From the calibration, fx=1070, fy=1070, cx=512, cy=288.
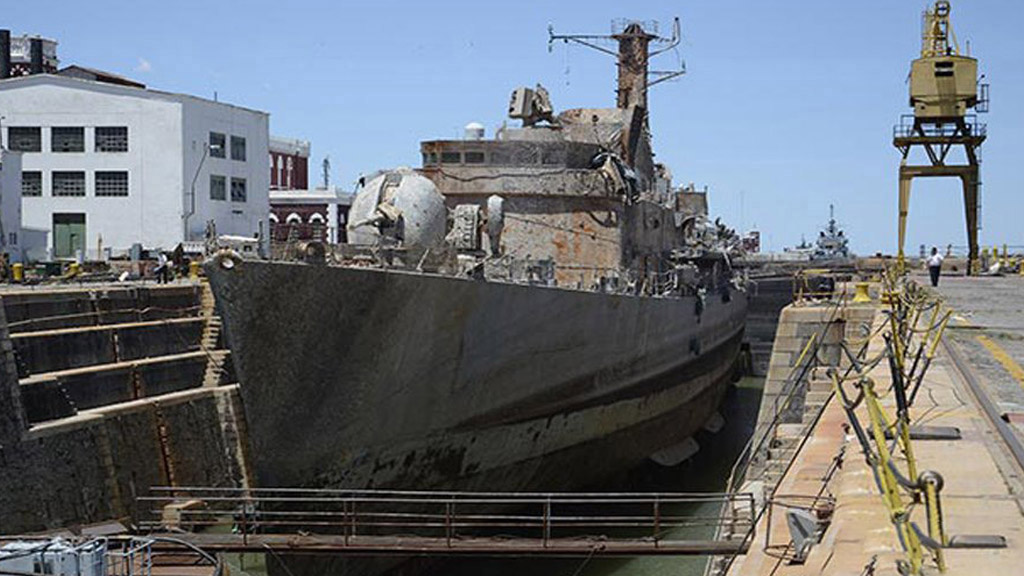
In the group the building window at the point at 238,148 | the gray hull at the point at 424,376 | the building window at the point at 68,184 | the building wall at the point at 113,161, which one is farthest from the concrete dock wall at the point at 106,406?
the building window at the point at 238,148

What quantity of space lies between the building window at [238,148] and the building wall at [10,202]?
7691mm

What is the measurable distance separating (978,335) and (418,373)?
28.2 feet

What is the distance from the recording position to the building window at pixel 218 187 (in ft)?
121

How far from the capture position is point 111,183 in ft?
117

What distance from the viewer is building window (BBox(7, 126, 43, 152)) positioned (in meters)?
35.8

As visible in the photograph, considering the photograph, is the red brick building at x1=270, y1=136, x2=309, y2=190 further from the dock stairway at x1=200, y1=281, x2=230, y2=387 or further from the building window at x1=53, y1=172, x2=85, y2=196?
the dock stairway at x1=200, y1=281, x2=230, y2=387

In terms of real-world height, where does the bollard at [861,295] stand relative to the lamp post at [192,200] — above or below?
below

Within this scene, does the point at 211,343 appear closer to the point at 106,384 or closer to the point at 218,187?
the point at 106,384

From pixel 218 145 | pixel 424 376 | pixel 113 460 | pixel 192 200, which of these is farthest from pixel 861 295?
pixel 218 145

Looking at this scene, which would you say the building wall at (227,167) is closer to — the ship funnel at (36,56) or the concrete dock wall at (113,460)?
the ship funnel at (36,56)

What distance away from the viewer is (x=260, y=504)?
46.4 feet

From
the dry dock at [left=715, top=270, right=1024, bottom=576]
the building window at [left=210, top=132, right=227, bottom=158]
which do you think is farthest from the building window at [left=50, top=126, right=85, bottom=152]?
the dry dock at [left=715, top=270, right=1024, bottom=576]

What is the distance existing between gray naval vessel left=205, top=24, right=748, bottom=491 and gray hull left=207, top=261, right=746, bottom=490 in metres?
0.03

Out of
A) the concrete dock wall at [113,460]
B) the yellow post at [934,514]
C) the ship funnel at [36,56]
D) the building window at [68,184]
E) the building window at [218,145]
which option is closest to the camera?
the yellow post at [934,514]
